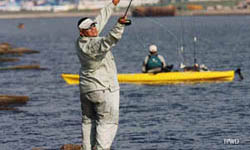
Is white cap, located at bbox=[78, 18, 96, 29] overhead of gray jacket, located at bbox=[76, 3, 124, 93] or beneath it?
overhead

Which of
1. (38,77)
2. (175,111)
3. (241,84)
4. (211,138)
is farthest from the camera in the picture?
(38,77)

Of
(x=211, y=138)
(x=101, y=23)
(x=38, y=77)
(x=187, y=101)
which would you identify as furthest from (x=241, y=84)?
(x=101, y=23)

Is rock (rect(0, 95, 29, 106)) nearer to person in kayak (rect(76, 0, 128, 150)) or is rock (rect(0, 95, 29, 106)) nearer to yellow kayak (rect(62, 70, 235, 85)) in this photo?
yellow kayak (rect(62, 70, 235, 85))

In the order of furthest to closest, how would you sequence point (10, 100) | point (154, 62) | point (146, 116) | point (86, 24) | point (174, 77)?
point (174, 77) < point (154, 62) < point (10, 100) < point (146, 116) < point (86, 24)

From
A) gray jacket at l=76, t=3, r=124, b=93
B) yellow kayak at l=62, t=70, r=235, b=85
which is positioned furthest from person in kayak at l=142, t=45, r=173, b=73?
gray jacket at l=76, t=3, r=124, b=93

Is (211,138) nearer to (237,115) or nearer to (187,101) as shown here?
(237,115)

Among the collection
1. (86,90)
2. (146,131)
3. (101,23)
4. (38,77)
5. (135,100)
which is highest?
(101,23)

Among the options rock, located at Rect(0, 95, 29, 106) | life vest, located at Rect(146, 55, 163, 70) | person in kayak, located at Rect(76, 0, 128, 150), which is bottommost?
rock, located at Rect(0, 95, 29, 106)

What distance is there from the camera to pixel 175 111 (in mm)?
24828

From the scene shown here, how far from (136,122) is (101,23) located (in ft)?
36.2

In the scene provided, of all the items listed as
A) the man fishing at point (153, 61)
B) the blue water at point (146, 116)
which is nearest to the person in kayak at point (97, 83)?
the blue water at point (146, 116)

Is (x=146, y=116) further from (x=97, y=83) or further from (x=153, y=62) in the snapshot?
(x=97, y=83)

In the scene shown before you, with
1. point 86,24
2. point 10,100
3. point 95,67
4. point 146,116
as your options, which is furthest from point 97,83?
point 10,100

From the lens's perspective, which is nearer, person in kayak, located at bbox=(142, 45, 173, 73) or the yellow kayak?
person in kayak, located at bbox=(142, 45, 173, 73)
